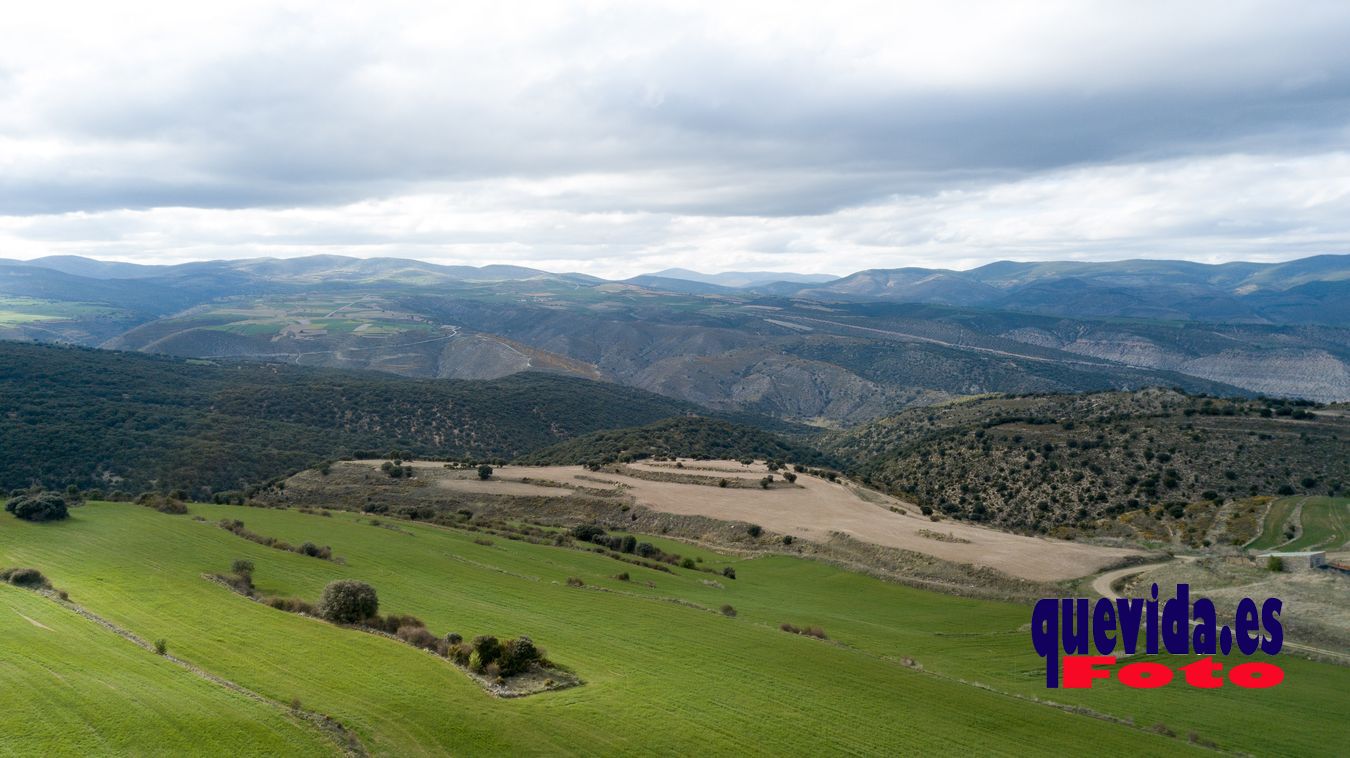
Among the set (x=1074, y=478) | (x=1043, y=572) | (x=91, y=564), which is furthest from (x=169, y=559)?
(x=1074, y=478)

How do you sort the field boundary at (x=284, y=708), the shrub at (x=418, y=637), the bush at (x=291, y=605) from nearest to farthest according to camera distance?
1. the field boundary at (x=284, y=708)
2. the shrub at (x=418, y=637)
3. the bush at (x=291, y=605)

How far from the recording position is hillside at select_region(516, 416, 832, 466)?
366 feet

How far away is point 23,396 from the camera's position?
355 feet

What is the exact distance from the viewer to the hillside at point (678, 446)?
11150 centimetres

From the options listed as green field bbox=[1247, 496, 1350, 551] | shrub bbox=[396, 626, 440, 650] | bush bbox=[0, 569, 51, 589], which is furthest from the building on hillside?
bush bbox=[0, 569, 51, 589]

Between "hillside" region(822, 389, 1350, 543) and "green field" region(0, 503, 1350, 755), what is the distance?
39085mm

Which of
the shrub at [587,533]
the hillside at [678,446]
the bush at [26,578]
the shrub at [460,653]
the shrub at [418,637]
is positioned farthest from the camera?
the hillside at [678,446]

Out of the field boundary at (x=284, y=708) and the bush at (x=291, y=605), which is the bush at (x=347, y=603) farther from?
the field boundary at (x=284, y=708)

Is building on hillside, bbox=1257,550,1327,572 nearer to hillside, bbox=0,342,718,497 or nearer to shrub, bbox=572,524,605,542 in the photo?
shrub, bbox=572,524,605,542

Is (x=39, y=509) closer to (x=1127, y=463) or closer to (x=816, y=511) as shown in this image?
(x=816, y=511)

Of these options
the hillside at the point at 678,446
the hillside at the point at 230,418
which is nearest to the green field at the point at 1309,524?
the hillside at the point at 678,446

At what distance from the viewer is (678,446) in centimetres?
11800

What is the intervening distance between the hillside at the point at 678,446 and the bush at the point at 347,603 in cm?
6992

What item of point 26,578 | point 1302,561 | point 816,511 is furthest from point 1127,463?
point 26,578
